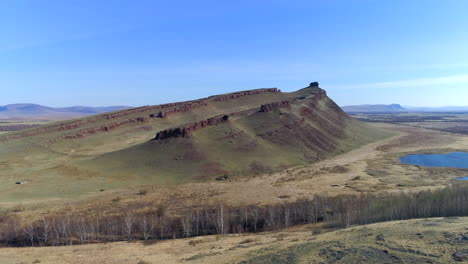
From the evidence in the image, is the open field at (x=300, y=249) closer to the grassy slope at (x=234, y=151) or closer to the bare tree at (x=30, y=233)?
the bare tree at (x=30, y=233)

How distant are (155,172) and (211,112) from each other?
311 ft

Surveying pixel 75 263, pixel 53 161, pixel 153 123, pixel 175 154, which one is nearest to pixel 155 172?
pixel 175 154

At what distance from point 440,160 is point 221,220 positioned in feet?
302

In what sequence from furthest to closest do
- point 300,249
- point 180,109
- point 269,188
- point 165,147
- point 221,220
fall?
point 180,109 → point 165,147 → point 269,188 → point 221,220 → point 300,249

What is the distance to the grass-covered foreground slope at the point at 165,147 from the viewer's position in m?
79.5

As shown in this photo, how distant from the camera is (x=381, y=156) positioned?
109 m

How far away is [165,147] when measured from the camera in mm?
96312

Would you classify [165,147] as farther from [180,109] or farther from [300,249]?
[180,109]

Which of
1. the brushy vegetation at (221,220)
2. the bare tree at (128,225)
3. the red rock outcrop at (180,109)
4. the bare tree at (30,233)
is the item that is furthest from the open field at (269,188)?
the red rock outcrop at (180,109)

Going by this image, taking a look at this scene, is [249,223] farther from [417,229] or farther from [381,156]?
[381,156]

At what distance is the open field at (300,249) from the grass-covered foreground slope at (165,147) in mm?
31443

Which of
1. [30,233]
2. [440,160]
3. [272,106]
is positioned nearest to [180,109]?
[272,106]

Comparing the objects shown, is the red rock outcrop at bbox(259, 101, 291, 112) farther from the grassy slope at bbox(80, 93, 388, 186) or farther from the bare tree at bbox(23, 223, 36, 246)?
the bare tree at bbox(23, 223, 36, 246)

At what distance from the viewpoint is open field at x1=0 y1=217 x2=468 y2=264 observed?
80.0 feet
